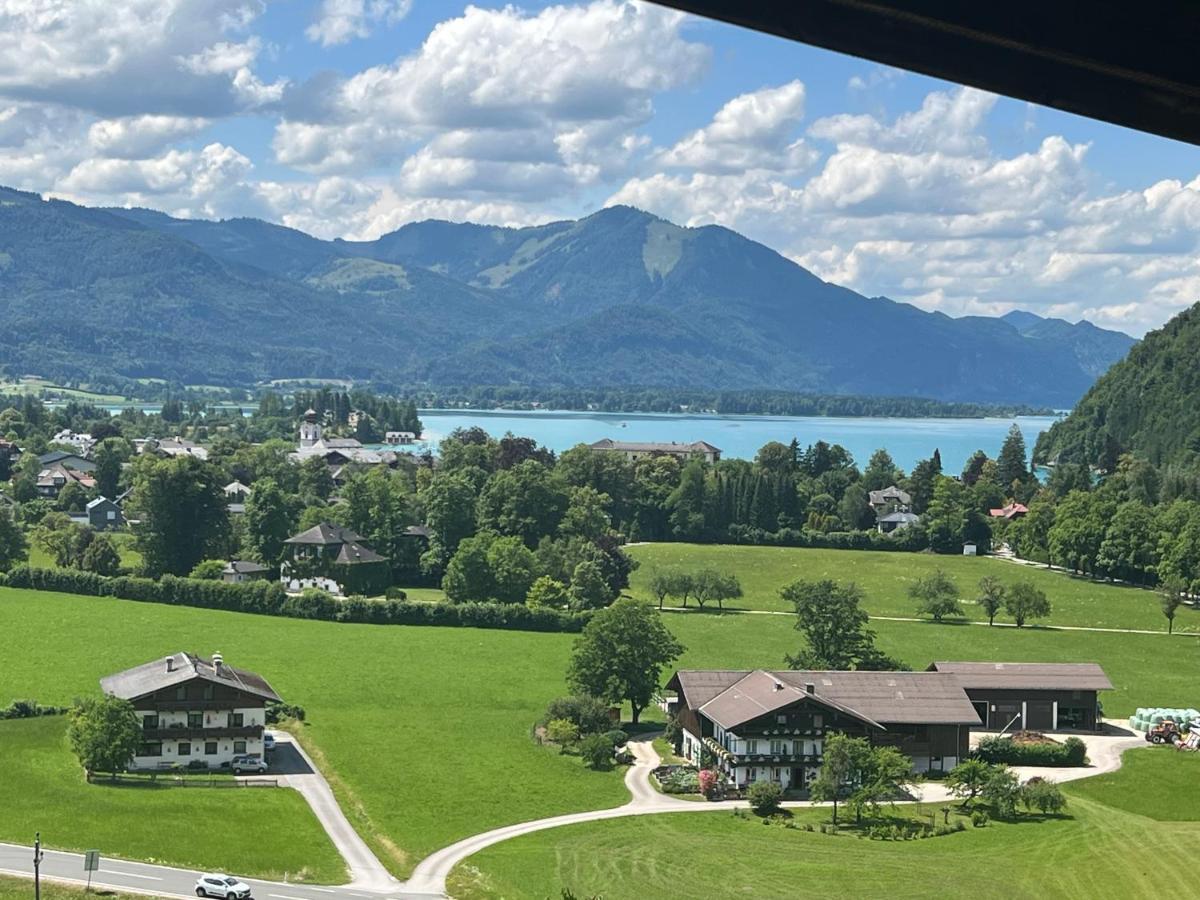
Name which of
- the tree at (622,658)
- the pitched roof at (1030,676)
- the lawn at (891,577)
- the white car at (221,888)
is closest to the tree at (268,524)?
the lawn at (891,577)

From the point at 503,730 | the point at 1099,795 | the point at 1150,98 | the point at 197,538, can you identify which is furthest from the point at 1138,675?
the point at 1150,98

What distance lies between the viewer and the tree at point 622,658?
4872 cm

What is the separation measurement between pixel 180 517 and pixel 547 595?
2112cm

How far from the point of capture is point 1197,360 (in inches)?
5433

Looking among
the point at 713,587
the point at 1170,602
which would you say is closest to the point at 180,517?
the point at 713,587

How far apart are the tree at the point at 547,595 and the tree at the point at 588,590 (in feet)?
1.86

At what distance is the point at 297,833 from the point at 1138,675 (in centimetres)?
3634

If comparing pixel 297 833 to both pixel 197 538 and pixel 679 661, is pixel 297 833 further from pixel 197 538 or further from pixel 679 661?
pixel 197 538

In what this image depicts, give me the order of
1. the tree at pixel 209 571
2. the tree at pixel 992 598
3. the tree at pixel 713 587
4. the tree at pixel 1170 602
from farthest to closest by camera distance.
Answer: the tree at pixel 713 587 → the tree at pixel 209 571 → the tree at pixel 992 598 → the tree at pixel 1170 602

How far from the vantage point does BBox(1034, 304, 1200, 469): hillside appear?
128 meters

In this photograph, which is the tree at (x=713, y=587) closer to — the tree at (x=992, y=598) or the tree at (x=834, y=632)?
the tree at (x=992, y=598)

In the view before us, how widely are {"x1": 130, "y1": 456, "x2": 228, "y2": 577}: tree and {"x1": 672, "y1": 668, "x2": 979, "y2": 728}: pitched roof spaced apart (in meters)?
37.5

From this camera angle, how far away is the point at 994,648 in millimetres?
62125

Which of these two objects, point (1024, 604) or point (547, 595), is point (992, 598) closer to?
point (1024, 604)
